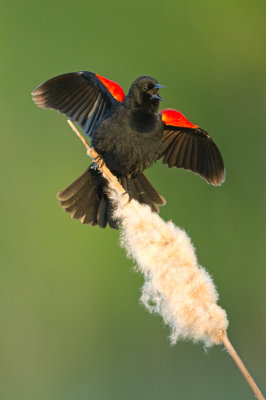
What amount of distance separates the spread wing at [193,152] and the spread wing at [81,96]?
334 mm

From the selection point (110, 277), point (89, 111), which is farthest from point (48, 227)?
point (89, 111)

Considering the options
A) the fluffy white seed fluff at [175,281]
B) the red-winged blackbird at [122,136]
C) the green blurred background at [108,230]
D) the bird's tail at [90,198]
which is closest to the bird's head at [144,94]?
the red-winged blackbird at [122,136]

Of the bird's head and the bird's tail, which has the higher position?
the bird's head

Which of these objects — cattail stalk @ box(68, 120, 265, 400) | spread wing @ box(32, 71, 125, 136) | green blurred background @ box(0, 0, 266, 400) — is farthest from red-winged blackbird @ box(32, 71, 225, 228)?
green blurred background @ box(0, 0, 266, 400)

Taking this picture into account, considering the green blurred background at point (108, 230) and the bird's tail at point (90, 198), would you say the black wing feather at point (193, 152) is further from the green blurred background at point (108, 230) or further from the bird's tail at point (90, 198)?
the green blurred background at point (108, 230)

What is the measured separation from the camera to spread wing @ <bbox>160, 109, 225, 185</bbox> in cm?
295

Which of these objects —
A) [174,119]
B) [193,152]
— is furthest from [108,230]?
[174,119]

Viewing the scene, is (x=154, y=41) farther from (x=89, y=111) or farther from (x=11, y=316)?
(x=89, y=111)

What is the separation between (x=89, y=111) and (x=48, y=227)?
2865 mm

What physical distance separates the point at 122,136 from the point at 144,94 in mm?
203

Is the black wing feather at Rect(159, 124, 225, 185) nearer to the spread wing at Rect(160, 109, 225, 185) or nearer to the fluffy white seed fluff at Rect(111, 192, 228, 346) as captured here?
the spread wing at Rect(160, 109, 225, 185)

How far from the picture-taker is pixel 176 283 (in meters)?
1.48

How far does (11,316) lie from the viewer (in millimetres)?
4730

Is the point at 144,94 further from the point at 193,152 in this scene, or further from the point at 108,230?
the point at 108,230
